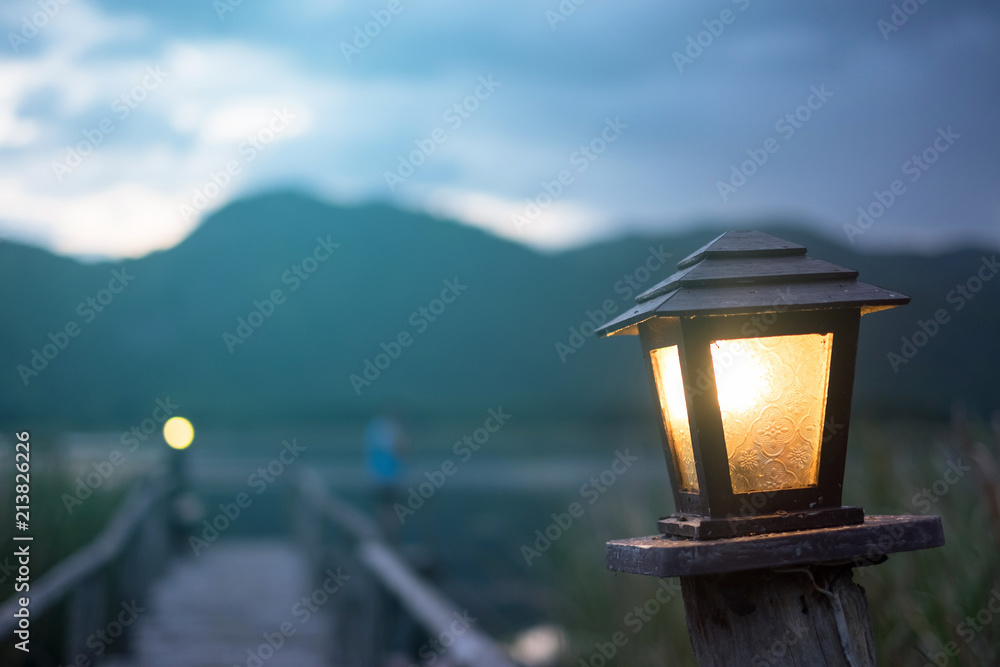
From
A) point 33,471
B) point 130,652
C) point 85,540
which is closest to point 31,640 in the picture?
point 130,652

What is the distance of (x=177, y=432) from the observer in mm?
11711

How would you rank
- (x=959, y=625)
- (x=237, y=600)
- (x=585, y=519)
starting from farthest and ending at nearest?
1. (x=237, y=600)
2. (x=585, y=519)
3. (x=959, y=625)

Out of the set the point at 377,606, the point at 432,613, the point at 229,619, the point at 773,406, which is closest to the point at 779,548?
the point at 773,406

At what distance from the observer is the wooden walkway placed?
241 inches

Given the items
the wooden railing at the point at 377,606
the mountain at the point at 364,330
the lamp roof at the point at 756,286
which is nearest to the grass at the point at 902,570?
the wooden railing at the point at 377,606

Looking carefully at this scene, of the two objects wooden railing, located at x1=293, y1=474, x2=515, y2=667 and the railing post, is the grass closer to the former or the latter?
wooden railing, located at x1=293, y1=474, x2=515, y2=667

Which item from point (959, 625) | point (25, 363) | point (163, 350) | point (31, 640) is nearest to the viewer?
point (959, 625)

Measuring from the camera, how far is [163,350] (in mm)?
153250

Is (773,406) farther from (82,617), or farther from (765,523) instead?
Result: (82,617)

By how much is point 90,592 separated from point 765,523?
4918 millimetres

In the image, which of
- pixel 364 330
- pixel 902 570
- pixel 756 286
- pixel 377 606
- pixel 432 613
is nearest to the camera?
pixel 756 286

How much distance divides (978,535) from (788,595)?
2.00 meters

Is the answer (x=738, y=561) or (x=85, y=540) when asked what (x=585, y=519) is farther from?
(x=738, y=561)

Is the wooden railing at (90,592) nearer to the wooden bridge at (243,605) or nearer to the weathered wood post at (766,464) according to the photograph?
the wooden bridge at (243,605)
